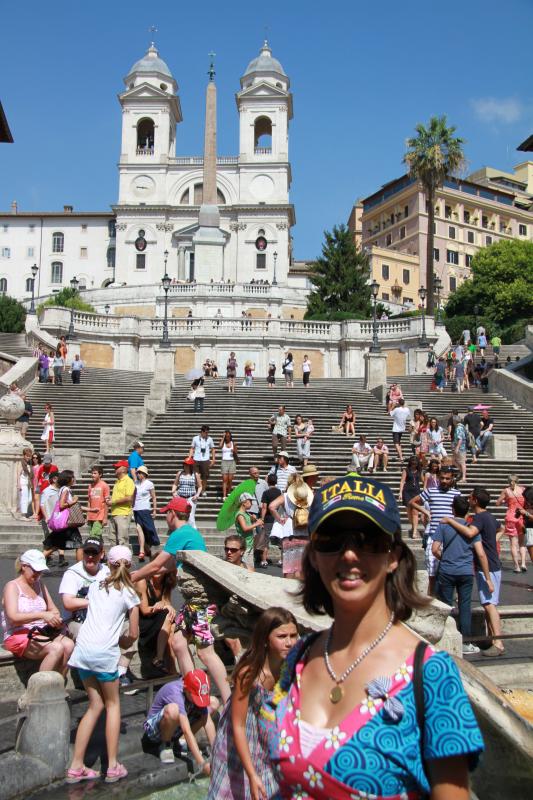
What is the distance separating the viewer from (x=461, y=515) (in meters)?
8.24

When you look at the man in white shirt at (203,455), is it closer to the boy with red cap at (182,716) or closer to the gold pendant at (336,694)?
the boy with red cap at (182,716)

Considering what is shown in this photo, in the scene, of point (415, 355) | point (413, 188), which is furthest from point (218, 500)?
point (413, 188)

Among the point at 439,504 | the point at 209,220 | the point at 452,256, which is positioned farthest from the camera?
the point at 452,256

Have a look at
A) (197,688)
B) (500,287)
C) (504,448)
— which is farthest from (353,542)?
(500,287)

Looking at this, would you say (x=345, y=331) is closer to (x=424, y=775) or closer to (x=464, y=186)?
(x=424, y=775)

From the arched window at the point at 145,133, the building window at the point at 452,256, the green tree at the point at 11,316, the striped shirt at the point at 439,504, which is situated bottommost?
the striped shirt at the point at 439,504

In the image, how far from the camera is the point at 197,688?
17.9 ft

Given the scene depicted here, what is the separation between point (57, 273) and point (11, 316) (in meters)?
41.9

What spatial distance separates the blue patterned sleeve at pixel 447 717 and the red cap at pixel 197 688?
3674 millimetres

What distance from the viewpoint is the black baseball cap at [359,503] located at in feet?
7.36

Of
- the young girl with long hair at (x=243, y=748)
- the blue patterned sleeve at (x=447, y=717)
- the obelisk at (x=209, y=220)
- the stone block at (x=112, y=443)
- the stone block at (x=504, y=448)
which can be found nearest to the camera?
the blue patterned sleeve at (x=447, y=717)

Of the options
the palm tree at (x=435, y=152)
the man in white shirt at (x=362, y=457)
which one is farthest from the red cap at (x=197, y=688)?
the palm tree at (x=435, y=152)

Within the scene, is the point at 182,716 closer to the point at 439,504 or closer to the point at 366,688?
the point at 366,688

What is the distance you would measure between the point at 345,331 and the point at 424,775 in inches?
1580
